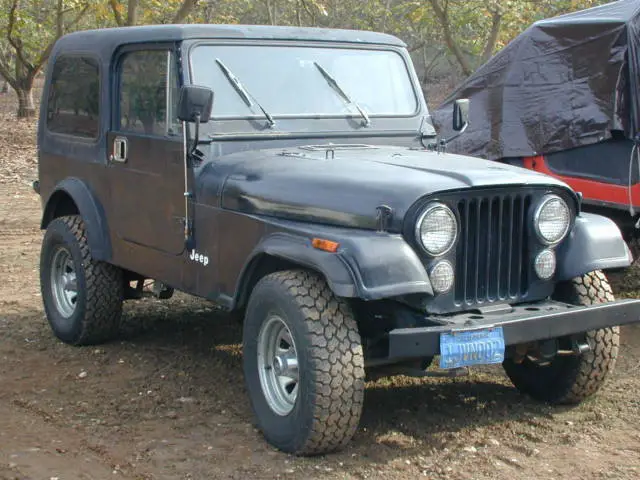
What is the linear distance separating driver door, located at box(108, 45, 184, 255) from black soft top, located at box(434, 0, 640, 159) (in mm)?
3329

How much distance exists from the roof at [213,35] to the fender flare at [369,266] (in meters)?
1.63

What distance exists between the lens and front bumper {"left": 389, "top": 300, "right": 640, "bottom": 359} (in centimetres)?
401

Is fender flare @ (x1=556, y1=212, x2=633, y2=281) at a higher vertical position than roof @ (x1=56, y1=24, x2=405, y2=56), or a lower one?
lower

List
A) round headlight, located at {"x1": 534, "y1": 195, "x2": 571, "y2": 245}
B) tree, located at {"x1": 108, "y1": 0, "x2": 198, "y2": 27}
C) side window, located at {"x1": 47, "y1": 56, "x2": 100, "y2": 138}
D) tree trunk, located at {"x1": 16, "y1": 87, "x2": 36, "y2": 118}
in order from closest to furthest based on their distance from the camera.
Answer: round headlight, located at {"x1": 534, "y1": 195, "x2": 571, "y2": 245} → side window, located at {"x1": 47, "y1": 56, "x2": 100, "y2": 138} → tree, located at {"x1": 108, "y1": 0, "x2": 198, "y2": 27} → tree trunk, located at {"x1": 16, "y1": 87, "x2": 36, "y2": 118}

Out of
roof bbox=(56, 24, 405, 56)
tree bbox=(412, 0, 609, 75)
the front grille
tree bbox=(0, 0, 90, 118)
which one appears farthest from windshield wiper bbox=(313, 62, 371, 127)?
tree bbox=(0, 0, 90, 118)

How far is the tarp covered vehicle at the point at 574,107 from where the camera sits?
23.3ft

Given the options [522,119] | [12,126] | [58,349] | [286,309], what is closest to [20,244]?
[58,349]

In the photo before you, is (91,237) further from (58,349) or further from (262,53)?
(262,53)

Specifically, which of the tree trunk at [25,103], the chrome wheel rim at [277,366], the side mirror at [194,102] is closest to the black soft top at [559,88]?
the side mirror at [194,102]

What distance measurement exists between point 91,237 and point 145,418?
4.80 feet

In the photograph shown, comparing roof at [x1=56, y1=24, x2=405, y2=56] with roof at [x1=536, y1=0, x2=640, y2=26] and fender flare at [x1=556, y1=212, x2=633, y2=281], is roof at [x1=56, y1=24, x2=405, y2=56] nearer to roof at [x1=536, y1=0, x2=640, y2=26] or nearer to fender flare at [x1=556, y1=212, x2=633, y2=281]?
fender flare at [x1=556, y1=212, x2=633, y2=281]

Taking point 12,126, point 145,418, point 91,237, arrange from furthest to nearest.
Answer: point 12,126
point 91,237
point 145,418

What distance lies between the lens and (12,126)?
23359 mm

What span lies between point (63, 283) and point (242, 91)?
2.10m
